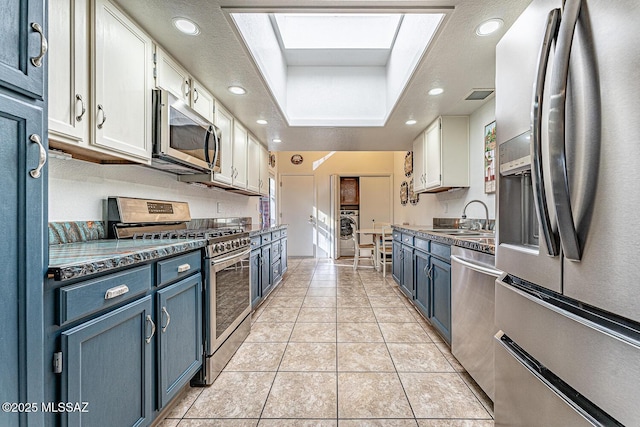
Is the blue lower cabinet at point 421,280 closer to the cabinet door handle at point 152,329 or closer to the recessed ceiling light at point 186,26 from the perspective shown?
the cabinet door handle at point 152,329

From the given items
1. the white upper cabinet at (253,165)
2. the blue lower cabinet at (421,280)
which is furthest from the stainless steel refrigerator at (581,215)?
the white upper cabinet at (253,165)

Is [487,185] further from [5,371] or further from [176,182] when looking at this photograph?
[5,371]

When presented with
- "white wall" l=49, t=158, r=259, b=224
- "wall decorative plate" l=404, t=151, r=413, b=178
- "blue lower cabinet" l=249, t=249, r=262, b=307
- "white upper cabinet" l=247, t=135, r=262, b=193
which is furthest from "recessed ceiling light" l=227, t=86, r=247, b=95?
"wall decorative plate" l=404, t=151, r=413, b=178

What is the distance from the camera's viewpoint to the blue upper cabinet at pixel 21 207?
2.27ft

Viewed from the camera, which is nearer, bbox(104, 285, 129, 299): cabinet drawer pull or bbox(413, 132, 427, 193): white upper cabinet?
bbox(104, 285, 129, 299): cabinet drawer pull

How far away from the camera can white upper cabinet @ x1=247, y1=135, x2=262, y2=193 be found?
357cm

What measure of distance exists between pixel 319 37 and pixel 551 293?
10.8ft

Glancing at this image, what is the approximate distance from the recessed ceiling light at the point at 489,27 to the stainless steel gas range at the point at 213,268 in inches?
82.7

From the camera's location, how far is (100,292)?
0.95 metres

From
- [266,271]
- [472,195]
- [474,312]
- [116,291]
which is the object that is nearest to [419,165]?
[472,195]

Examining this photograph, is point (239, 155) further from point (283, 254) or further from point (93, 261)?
point (93, 261)

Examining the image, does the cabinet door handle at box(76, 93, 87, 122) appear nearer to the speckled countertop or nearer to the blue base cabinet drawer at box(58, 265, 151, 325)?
the blue base cabinet drawer at box(58, 265, 151, 325)

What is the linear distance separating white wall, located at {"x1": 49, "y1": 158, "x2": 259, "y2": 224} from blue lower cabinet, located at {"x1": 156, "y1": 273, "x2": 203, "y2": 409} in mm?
708

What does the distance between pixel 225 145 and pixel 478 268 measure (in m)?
2.53
